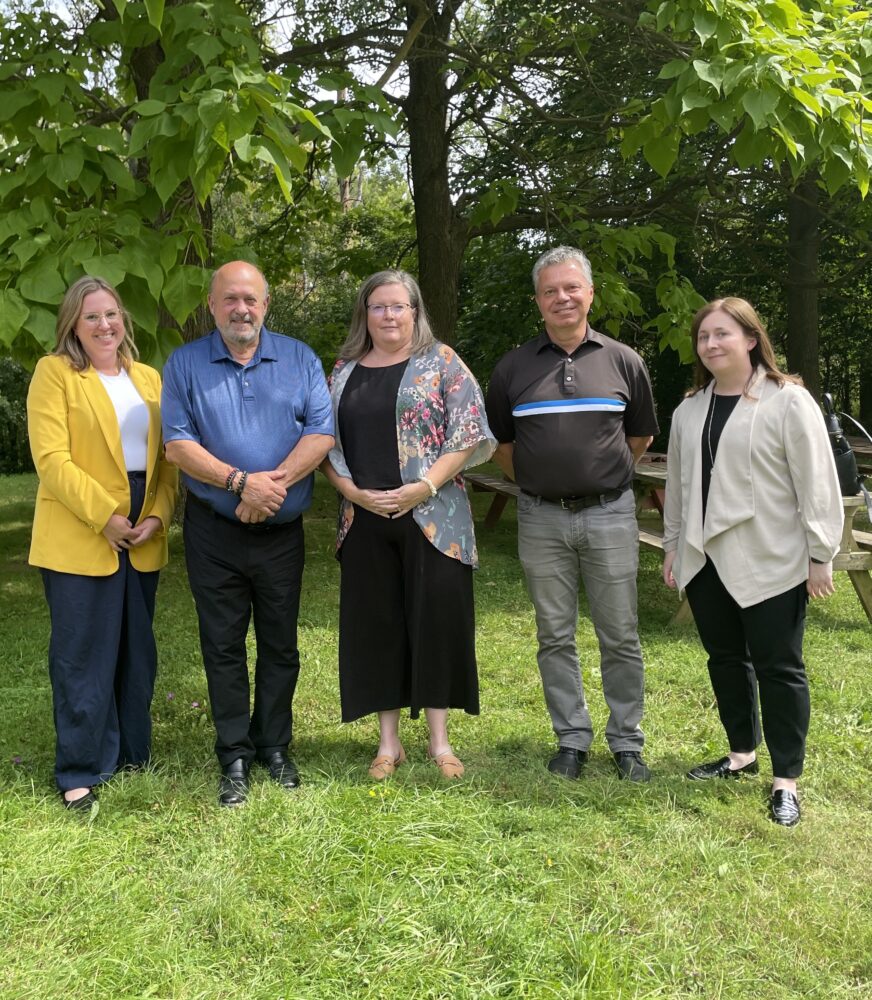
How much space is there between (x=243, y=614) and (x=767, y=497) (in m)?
2.03

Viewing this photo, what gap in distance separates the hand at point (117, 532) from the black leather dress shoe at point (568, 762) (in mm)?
1894

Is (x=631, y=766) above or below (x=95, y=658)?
below

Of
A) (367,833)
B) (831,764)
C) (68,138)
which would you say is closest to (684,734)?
(831,764)

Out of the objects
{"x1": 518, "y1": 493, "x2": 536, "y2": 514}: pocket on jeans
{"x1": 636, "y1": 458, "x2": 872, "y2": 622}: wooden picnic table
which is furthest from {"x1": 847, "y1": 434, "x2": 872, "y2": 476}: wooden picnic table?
{"x1": 518, "y1": 493, "x2": 536, "y2": 514}: pocket on jeans

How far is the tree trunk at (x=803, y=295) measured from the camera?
36.5 ft

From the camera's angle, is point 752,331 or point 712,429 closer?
point 752,331

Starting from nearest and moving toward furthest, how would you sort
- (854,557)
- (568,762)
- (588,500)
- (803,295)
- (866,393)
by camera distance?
(588,500) < (568,762) < (854,557) < (803,295) < (866,393)

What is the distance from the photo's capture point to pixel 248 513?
3.44 metres

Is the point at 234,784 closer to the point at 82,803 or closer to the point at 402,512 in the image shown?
the point at 82,803

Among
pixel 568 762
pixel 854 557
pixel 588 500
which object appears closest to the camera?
pixel 588 500

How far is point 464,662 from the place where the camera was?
3715 millimetres

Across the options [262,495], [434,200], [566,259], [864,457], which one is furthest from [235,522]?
[864,457]

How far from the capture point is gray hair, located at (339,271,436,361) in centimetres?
359

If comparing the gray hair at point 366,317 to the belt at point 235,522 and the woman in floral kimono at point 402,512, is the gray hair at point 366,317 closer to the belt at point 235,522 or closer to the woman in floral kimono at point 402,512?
the woman in floral kimono at point 402,512
